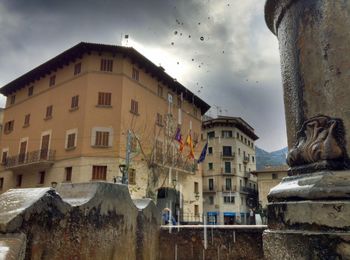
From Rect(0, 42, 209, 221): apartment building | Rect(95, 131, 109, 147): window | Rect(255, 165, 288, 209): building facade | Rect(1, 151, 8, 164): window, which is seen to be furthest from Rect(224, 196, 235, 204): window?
Answer: Rect(1, 151, 8, 164): window

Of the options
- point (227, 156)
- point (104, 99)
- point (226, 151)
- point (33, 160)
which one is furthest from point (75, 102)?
point (226, 151)

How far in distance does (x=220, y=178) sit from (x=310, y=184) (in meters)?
47.5

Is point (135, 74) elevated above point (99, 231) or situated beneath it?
elevated above

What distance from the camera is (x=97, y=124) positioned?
76.6ft

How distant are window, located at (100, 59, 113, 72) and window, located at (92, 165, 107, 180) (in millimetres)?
7584

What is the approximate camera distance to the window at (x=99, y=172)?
2242 cm

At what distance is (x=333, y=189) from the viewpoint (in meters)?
1.74

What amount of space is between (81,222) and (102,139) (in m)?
19.8

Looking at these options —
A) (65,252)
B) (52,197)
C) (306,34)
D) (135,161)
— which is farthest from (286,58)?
(135,161)

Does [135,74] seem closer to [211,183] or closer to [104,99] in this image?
[104,99]

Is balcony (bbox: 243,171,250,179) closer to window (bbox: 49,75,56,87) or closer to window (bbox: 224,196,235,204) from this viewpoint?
window (bbox: 224,196,235,204)

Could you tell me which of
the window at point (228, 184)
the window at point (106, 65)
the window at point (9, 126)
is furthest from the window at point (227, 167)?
the window at point (9, 126)

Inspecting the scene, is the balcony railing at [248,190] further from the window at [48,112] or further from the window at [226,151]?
the window at [48,112]

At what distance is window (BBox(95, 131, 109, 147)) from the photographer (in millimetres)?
22986
